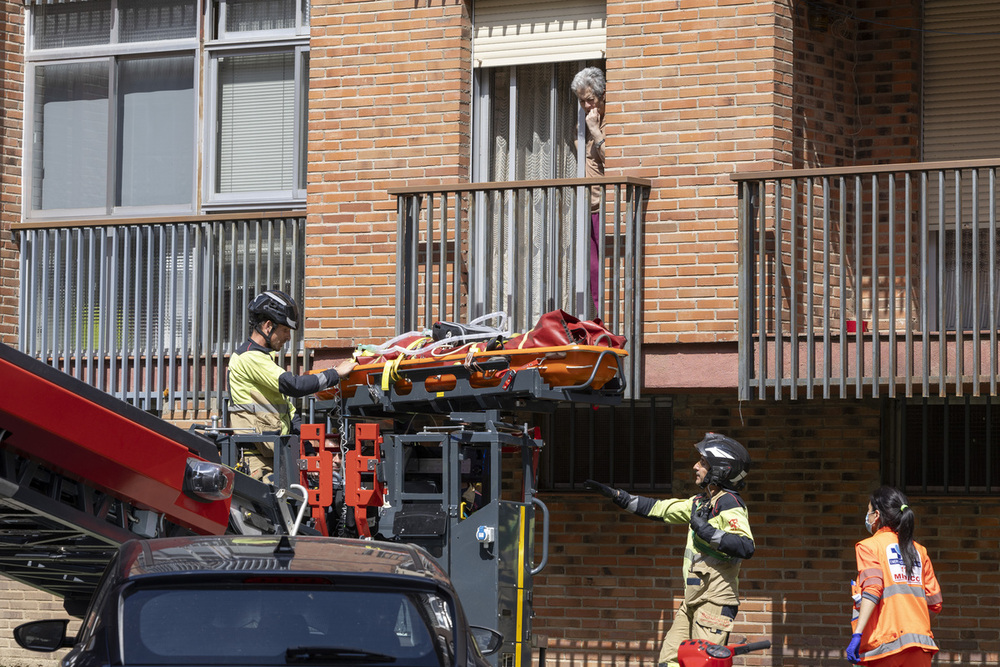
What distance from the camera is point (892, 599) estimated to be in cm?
830

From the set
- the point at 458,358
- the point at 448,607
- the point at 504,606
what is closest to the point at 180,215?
the point at 458,358

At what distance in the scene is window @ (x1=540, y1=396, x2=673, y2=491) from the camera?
1216 cm

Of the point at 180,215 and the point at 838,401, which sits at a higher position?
the point at 180,215

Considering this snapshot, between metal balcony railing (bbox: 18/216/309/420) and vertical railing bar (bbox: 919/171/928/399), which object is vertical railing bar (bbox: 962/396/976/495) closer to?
vertical railing bar (bbox: 919/171/928/399)

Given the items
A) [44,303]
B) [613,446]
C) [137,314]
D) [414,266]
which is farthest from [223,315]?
[613,446]

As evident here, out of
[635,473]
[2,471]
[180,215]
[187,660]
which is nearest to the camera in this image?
[187,660]

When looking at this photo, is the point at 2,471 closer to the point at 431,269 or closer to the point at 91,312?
the point at 431,269

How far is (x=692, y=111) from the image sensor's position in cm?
1124

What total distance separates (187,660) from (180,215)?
29.0 feet

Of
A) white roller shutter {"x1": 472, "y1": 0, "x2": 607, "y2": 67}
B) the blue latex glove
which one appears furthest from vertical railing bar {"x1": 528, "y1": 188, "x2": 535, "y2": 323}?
the blue latex glove

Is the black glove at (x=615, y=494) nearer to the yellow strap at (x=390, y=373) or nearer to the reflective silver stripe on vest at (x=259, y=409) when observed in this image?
the yellow strap at (x=390, y=373)

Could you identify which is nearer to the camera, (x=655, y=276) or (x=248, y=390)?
(x=248, y=390)

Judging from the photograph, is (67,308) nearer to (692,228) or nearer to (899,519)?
(692,228)

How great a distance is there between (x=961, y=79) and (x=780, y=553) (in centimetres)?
398
